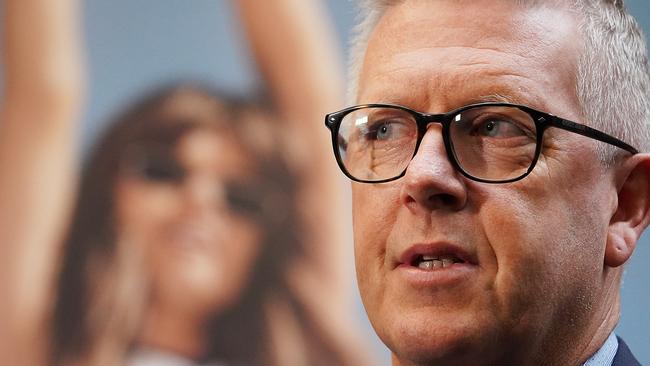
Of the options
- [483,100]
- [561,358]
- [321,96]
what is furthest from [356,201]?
[321,96]

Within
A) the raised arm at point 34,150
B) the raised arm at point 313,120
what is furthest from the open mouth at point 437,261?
the raised arm at point 34,150

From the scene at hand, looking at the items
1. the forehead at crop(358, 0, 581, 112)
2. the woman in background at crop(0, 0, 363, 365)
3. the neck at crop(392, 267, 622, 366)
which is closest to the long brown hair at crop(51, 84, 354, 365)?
the woman in background at crop(0, 0, 363, 365)

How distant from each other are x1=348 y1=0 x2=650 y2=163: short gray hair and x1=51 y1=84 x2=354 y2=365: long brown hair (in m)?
1.55

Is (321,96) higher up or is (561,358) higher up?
(321,96)

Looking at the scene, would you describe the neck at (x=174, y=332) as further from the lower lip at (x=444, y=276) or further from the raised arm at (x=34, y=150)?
the lower lip at (x=444, y=276)

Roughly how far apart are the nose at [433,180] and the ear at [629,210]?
272 mm

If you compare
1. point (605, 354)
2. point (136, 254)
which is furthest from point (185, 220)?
point (605, 354)

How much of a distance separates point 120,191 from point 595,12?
78.9 inches

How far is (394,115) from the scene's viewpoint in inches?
53.9

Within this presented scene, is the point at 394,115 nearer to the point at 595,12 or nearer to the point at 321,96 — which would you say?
the point at 595,12

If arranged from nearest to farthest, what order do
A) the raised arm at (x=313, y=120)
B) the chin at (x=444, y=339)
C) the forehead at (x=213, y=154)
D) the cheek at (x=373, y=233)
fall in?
the chin at (x=444, y=339), the cheek at (x=373, y=233), the raised arm at (x=313, y=120), the forehead at (x=213, y=154)

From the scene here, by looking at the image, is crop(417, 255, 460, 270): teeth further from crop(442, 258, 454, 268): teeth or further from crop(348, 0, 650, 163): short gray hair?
crop(348, 0, 650, 163): short gray hair

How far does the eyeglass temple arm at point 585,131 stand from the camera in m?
1.31

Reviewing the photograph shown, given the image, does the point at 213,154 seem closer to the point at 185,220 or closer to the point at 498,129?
the point at 185,220
